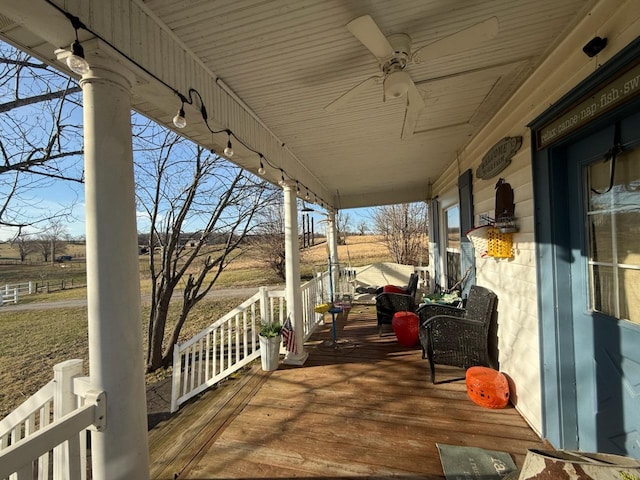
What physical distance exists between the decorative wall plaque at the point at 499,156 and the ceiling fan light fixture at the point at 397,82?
3.87 feet

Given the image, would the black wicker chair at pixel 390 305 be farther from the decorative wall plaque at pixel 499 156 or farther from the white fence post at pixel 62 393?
the white fence post at pixel 62 393

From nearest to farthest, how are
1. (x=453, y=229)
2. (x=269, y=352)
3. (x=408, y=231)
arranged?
(x=269, y=352)
(x=453, y=229)
(x=408, y=231)

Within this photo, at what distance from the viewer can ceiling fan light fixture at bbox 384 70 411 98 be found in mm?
1493

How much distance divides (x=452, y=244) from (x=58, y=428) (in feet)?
16.0

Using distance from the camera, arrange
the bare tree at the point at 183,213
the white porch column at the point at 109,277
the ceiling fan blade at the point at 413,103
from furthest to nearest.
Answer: the bare tree at the point at 183,213, the ceiling fan blade at the point at 413,103, the white porch column at the point at 109,277

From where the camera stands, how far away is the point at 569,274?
5.54 feet

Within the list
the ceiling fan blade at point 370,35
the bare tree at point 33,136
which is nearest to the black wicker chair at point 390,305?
the ceiling fan blade at point 370,35

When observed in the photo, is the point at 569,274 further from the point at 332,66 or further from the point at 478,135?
the point at 332,66

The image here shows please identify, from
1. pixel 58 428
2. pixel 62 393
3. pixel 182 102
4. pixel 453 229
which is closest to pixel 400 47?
pixel 182 102

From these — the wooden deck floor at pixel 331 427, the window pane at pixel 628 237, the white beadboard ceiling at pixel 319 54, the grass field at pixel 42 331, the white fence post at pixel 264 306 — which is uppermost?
the white beadboard ceiling at pixel 319 54

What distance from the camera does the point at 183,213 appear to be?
16.4 feet

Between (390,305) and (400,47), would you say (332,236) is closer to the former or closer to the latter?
(390,305)

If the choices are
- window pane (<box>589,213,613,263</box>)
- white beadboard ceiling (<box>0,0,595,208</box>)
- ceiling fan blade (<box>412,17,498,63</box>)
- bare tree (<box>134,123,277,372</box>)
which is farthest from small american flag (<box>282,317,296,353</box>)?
ceiling fan blade (<box>412,17,498,63</box>)

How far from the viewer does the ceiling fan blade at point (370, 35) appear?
1.16m
